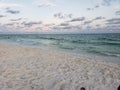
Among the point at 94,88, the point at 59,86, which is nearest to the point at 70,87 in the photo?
the point at 59,86

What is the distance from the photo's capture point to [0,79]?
7.50 metres

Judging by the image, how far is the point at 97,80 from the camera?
820 centimetres

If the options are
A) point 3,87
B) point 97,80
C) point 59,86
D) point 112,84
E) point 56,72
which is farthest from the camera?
point 56,72

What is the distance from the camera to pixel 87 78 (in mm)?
8422

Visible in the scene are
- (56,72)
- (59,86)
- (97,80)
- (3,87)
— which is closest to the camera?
(3,87)

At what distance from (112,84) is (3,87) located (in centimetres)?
480

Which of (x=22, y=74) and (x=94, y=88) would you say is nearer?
(x=94, y=88)

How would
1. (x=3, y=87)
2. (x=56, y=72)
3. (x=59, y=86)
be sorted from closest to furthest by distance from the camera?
(x=3, y=87)
(x=59, y=86)
(x=56, y=72)

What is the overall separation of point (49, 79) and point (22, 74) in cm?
151

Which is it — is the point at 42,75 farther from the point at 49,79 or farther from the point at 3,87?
the point at 3,87

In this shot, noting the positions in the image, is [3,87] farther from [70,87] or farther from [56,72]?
[56,72]

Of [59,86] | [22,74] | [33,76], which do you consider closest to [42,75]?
[33,76]

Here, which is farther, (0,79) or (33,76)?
(33,76)

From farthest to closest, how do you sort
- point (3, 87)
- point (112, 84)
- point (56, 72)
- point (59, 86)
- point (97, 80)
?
point (56, 72)
point (97, 80)
point (112, 84)
point (59, 86)
point (3, 87)
